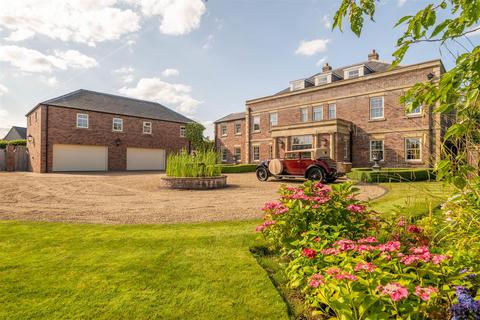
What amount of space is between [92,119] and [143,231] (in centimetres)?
2502

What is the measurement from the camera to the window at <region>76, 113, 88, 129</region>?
24.9 metres

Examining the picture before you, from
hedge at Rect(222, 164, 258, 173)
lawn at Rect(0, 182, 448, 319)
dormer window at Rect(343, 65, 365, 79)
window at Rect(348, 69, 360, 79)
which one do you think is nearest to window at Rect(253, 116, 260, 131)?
hedge at Rect(222, 164, 258, 173)

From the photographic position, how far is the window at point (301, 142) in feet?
73.3

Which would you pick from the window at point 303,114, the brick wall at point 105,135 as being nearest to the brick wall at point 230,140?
the brick wall at point 105,135

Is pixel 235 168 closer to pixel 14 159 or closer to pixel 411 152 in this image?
pixel 411 152

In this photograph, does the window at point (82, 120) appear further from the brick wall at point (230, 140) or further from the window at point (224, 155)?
the window at point (224, 155)

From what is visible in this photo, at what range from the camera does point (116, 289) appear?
2674 millimetres

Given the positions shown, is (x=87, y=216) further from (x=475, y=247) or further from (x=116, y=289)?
(x=475, y=247)

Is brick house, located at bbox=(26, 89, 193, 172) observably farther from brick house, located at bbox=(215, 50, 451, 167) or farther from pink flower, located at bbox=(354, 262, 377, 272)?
pink flower, located at bbox=(354, 262, 377, 272)

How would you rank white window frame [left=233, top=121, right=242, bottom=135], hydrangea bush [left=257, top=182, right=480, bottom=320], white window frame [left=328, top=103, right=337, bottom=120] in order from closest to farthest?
hydrangea bush [left=257, top=182, right=480, bottom=320] < white window frame [left=328, top=103, right=337, bottom=120] < white window frame [left=233, top=121, right=242, bottom=135]

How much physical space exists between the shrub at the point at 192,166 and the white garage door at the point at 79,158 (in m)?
17.0

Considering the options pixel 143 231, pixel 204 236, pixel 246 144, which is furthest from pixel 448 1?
pixel 246 144

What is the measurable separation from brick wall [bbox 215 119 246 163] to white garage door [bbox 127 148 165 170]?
714cm

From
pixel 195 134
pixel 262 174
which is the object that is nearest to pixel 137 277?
pixel 262 174
